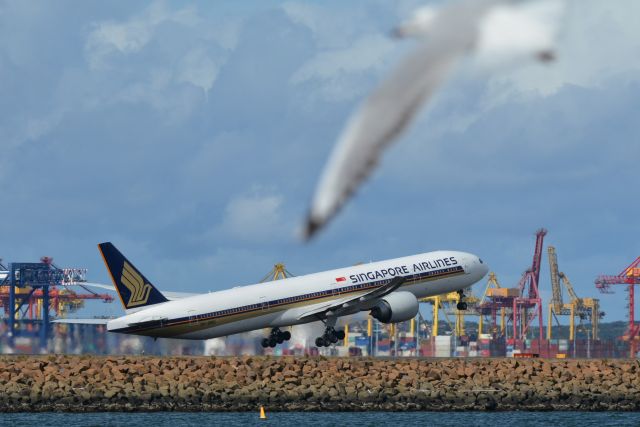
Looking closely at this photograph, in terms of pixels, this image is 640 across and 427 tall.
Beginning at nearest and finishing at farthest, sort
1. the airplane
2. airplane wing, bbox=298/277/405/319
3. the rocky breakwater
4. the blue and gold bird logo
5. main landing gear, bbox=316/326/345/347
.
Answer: the rocky breakwater → the airplane → the blue and gold bird logo → airplane wing, bbox=298/277/405/319 → main landing gear, bbox=316/326/345/347

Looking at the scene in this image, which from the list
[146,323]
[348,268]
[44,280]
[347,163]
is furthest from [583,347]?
[347,163]

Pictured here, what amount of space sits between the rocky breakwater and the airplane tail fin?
185 inches

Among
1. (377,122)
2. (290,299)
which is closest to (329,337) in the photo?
(290,299)

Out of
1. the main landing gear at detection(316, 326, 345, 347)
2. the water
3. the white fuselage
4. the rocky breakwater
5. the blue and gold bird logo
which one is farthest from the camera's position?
the main landing gear at detection(316, 326, 345, 347)

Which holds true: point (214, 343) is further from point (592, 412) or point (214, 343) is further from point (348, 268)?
point (592, 412)

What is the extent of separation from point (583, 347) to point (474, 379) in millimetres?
111765

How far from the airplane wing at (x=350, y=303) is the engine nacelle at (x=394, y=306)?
643 millimetres

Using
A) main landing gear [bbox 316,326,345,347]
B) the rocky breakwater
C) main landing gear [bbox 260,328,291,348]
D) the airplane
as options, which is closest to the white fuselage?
the airplane

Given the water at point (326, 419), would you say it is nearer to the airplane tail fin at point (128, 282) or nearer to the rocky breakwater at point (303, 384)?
the rocky breakwater at point (303, 384)

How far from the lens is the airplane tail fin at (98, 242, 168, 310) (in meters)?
84.4

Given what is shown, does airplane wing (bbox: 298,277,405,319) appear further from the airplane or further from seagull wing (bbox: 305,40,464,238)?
seagull wing (bbox: 305,40,464,238)

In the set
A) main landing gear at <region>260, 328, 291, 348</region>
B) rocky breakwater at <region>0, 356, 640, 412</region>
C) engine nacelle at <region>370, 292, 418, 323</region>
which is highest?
engine nacelle at <region>370, 292, 418, 323</region>

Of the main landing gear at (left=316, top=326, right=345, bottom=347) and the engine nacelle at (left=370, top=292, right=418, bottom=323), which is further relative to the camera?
the main landing gear at (left=316, top=326, right=345, bottom=347)

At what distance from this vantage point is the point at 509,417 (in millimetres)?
74625
